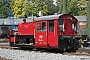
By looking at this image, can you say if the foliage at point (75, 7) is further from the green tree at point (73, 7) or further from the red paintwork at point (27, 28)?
the red paintwork at point (27, 28)

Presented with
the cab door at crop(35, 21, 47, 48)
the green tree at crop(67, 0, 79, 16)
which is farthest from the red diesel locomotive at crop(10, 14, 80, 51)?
the green tree at crop(67, 0, 79, 16)

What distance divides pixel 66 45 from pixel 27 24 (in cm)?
520

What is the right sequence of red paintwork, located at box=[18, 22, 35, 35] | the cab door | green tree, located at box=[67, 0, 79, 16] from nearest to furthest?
the cab door, red paintwork, located at box=[18, 22, 35, 35], green tree, located at box=[67, 0, 79, 16]

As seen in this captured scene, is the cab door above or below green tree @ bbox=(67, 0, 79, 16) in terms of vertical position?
below

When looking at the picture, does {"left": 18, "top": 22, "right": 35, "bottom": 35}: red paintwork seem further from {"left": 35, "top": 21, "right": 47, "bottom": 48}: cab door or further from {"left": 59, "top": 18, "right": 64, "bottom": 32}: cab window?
{"left": 59, "top": 18, "right": 64, "bottom": 32}: cab window

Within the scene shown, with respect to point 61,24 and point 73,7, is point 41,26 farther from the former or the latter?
point 73,7

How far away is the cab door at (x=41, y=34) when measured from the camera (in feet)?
58.3

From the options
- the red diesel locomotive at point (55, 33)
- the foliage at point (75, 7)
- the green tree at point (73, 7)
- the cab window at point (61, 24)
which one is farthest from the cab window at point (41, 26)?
the green tree at point (73, 7)

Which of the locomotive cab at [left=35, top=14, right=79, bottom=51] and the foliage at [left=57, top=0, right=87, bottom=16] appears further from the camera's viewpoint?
the foliage at [left=57, top=0, right=87, bottom=16]

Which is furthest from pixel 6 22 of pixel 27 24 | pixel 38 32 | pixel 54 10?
pixel 54 10

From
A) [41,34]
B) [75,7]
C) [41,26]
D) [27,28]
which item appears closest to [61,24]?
[41,26]

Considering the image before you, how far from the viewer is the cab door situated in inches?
700

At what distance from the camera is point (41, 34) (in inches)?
713

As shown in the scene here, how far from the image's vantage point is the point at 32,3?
78.6m
